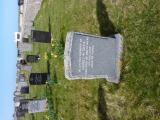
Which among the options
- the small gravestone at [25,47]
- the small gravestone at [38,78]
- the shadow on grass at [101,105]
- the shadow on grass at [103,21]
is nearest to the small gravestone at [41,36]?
the small gravestone at [38,78]

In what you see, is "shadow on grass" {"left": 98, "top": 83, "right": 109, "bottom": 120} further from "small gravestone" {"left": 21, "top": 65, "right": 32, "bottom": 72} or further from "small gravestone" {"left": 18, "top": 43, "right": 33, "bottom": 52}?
"small gravestone" {"left": 18, "top": 43, "right": 33, "bottom": 52}

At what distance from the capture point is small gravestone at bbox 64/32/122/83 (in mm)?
9727

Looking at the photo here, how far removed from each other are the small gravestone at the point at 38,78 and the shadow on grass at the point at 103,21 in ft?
17.4

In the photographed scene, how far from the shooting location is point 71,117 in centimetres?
1302

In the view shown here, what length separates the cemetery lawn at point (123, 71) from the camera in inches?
385

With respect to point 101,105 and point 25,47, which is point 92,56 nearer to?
point 101,105

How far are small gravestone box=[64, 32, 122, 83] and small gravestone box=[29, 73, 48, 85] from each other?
628cm

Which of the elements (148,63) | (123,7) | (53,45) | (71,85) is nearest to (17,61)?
(53,45)

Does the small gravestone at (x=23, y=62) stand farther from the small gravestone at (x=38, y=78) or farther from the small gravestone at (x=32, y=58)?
the small gravestone at (x=38, y=78)

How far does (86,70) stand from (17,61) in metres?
11.4

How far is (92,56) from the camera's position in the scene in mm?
10062

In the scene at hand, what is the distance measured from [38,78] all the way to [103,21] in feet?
19.3

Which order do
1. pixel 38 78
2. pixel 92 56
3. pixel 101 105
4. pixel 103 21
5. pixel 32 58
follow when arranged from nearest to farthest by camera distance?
pixel 92 56
pixel 101 105
pixel 103 21
pixel 38 78
pixel 32 58

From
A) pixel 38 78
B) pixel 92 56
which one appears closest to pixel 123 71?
pixel 92 56
